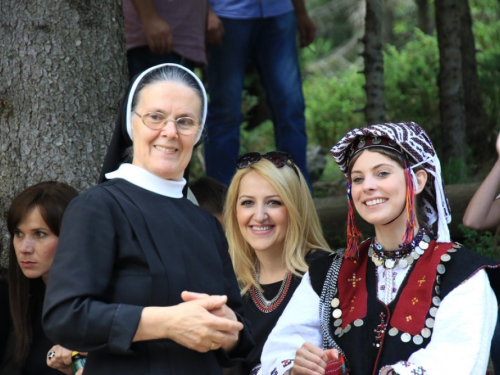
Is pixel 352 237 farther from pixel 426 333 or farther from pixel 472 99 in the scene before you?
pixel 472 99

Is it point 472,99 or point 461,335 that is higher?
point 472,99

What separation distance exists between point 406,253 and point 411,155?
418 millimetres

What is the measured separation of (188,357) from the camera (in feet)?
9.70

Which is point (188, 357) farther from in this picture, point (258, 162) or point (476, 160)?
point (476, 160)

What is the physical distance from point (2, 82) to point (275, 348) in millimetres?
2178

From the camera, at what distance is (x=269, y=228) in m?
4.64

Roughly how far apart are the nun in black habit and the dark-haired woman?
114 cm

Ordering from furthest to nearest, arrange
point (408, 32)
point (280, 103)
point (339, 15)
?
1. point (339, 15)
2. point (408, 32)
3. point (280, 103)

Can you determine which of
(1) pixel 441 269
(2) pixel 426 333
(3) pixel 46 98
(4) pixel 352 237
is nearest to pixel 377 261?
(4) pixel 352 237

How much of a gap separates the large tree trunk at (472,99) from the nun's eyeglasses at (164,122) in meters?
6.05

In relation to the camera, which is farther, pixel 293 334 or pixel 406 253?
pixel 293 334

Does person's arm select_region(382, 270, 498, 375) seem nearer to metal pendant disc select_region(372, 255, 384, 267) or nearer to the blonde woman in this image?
metal pendant disc select_region(372, 255, 384, 267)

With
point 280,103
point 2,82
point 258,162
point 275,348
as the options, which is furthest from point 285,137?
point 275,348

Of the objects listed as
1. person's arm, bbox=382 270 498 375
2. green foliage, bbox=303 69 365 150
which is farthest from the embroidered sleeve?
green foliage, bbox=303 69 365 150
